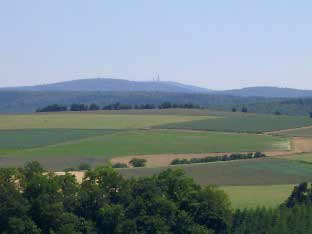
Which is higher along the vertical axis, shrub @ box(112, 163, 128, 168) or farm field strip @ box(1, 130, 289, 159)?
farm field strip @ box(1, 130, 289, 159)

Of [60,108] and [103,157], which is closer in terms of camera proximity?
[103,157]

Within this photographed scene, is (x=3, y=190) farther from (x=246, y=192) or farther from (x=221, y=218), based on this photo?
(x=246, y=192)

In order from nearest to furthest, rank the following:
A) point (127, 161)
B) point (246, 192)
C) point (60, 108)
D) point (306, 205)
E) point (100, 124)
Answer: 1. point (306, 205)
2. point (246, 192)
3. point (127, 161)
4. point (100, 124)
5. point (60, 108)

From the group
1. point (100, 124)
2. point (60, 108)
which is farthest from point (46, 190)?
point (60, 108)

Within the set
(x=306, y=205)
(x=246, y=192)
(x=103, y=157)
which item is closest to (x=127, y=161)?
(x=103, y=157)

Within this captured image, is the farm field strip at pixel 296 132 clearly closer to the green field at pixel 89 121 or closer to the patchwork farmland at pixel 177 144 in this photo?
the patchwork farmland at pixel 177 144

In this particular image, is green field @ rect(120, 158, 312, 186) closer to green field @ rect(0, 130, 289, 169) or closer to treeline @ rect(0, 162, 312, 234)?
green field @ rect(0, 130, 289, 169)

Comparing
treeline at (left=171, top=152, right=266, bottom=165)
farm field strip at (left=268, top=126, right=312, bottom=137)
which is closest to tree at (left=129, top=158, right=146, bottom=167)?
treeline at (left=171, top=152, right=266, bottom=165)

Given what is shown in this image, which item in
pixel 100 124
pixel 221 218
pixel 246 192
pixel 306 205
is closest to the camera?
pixel 221 218
